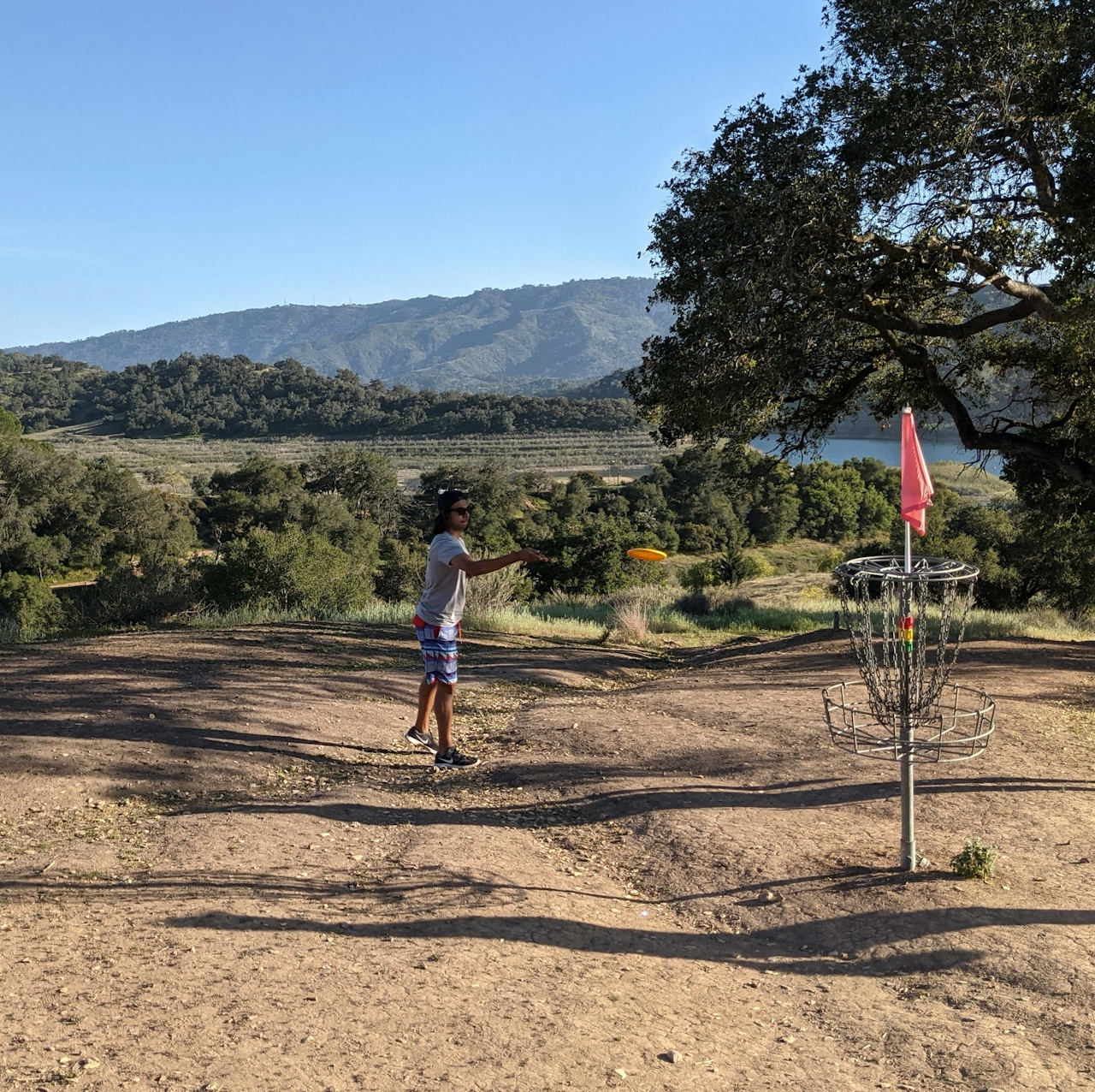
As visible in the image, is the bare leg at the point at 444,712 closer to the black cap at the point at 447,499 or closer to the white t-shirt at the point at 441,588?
the white t-shirt at the point at 441,588

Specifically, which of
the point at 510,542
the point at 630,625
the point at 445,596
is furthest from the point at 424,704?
the point at 510,542

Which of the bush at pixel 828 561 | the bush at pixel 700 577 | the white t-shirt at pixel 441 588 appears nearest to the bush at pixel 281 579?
the white t-shirt at pixel 441 588

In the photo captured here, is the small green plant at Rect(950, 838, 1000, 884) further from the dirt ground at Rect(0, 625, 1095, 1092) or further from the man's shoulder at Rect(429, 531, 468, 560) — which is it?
the man's shoulder at Rect(429, 531, 468, 560)

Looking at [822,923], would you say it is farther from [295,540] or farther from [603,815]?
[295,540]

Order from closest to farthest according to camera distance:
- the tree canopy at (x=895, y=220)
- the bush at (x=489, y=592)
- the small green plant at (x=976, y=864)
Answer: the small green plant at (x=976, y=864)
the tree canopy at (x=895, y=220)
the bush at (x=489, y=592)

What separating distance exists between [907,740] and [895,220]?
7.68m

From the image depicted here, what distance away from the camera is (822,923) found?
4605 millimetres

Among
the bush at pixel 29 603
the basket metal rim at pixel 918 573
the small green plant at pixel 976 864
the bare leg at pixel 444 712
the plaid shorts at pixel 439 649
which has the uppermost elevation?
the basket metal rim at pixel 918 573

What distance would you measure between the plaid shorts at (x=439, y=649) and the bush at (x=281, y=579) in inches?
591

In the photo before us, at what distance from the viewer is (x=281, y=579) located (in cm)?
2275

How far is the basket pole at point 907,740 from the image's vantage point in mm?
4465

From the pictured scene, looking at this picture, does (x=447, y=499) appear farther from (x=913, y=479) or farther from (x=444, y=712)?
(x=913, y=479)

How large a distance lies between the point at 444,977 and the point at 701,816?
2483 mm

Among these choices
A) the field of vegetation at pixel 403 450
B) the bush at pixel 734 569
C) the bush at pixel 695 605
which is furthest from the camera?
the field of vegetation at pixel 403 450
